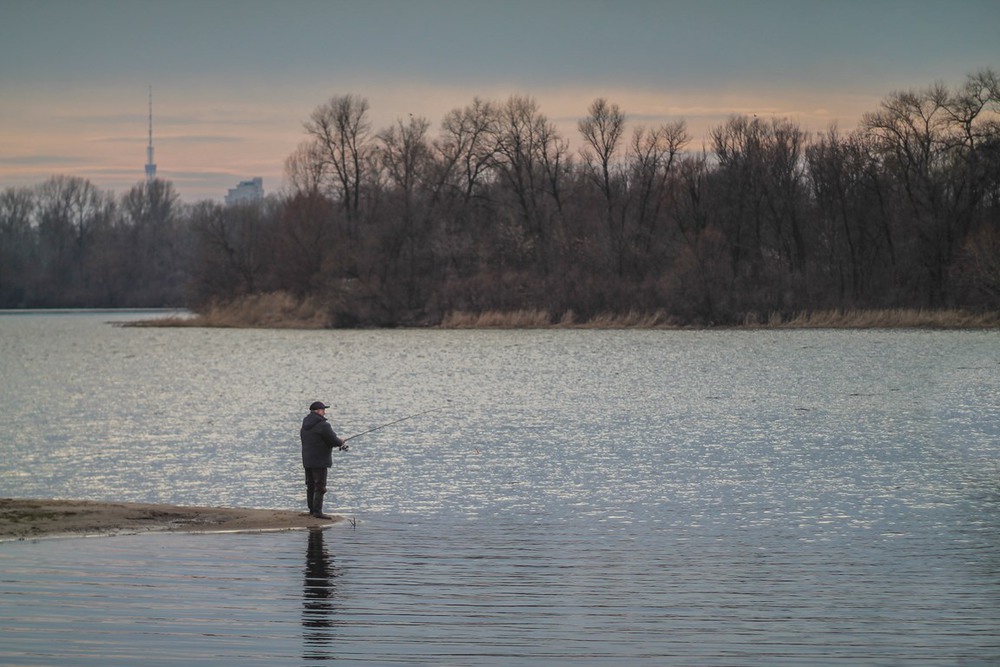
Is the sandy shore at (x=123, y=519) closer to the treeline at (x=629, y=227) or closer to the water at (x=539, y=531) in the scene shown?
the water at (x=539, y=531)

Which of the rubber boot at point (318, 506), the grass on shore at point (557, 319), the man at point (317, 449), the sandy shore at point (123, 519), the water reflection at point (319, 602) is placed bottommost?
the water reflection at point (319, 602)

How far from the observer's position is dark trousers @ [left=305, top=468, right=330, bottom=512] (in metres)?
15.6

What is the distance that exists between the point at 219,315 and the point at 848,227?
46.3 metres

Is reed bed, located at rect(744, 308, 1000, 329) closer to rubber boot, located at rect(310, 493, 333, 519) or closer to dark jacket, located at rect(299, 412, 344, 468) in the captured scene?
rubber boot, located at rect(310, 493, 333, 519)

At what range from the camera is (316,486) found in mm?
15625

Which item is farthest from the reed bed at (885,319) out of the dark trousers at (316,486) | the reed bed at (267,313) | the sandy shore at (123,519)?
the sandy shore at (123,519)

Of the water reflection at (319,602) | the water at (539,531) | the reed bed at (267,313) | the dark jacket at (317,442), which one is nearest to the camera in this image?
the water reflection at (319,602)

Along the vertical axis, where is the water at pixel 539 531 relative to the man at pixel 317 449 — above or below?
below

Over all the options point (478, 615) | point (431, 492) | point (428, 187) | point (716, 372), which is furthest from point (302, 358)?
point (478, 615)

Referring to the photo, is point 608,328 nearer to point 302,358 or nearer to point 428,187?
point 428,187

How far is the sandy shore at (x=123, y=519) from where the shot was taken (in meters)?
14.4

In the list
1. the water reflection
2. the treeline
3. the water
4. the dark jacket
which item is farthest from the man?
the treeline

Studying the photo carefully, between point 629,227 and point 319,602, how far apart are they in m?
75.3

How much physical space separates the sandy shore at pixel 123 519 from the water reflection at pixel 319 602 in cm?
134
